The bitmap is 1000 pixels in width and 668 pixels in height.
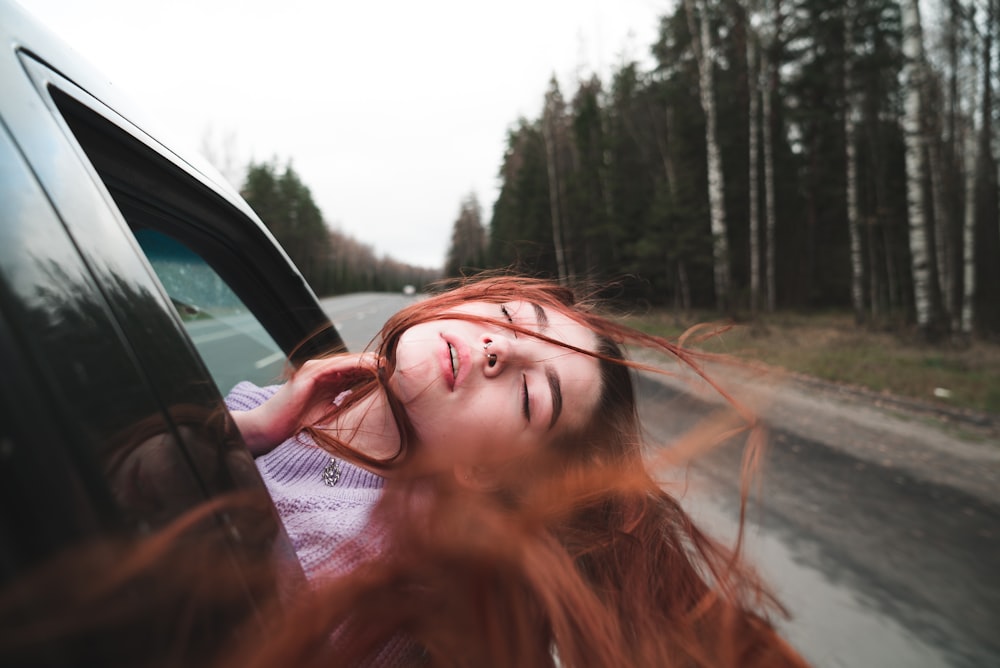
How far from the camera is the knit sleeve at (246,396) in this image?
147 centimetres

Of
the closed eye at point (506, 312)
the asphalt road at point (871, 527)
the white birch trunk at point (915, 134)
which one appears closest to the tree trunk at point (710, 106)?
the white birch trunk at point (915, 134)

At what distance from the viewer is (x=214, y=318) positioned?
5.59 ft

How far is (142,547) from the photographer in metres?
0.41

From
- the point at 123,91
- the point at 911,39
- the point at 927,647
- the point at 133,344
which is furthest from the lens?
the point at 911,39

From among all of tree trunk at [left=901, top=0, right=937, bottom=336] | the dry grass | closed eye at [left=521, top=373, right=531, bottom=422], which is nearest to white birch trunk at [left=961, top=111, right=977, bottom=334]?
the dry grass

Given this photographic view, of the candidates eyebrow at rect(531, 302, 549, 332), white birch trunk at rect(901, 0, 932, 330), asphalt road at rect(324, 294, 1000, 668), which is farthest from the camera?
white birch trunk at rect(901, 0, 932, 330)

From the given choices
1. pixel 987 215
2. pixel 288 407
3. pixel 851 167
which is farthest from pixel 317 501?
pixel 987 215

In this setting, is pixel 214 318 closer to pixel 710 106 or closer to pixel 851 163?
pixel 710 106

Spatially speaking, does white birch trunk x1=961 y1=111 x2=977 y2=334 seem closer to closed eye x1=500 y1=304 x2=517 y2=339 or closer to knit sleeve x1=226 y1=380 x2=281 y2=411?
closed eye x1=500 y1=304 x2=517 y2=339

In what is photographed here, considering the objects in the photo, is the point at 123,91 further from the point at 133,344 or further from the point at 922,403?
the point at 922,403

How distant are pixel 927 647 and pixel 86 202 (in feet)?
11.7

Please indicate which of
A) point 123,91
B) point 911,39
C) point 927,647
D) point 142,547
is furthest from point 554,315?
point 911,39

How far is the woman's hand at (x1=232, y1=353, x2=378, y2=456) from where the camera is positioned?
1364 millimetres

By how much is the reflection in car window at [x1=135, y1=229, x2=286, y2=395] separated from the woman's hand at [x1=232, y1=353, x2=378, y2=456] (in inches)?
9.9
